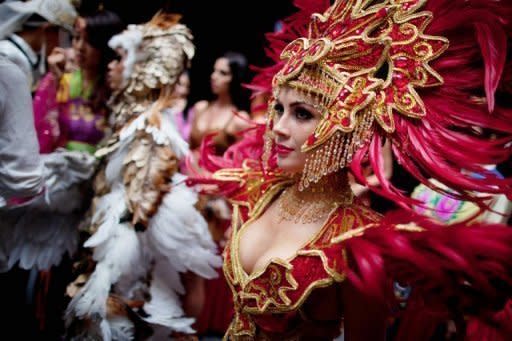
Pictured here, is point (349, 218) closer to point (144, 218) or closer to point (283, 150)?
point (283, 150)

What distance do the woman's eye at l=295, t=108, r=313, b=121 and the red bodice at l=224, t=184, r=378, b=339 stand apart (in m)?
0.31

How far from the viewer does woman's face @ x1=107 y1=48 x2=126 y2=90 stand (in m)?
2.60

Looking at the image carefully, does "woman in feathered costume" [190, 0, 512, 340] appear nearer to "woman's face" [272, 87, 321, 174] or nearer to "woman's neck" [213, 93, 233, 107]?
"woman's face" [272, 87, 321, 174]

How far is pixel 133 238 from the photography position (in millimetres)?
2326

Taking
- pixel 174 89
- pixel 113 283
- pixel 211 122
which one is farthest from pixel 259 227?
pixel 211 122

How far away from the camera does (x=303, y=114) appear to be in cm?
166

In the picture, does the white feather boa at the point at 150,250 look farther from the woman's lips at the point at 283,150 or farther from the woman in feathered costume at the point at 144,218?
the woman's lips at the point at 283,150

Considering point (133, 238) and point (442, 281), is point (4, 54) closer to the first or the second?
point (133, 238)

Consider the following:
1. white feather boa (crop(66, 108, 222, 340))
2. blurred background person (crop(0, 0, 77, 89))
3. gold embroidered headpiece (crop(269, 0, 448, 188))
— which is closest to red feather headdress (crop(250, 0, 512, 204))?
gold embroidered headpiece (crop(269, 0, 448, 188))

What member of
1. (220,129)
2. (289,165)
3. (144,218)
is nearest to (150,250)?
(144,218)

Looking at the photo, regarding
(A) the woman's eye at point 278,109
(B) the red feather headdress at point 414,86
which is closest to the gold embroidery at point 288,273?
(B) the red feather headdress at point 414,86

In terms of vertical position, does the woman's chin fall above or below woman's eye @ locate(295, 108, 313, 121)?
below

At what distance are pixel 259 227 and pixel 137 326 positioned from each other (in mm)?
905

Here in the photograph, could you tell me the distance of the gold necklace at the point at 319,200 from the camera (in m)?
1.70
